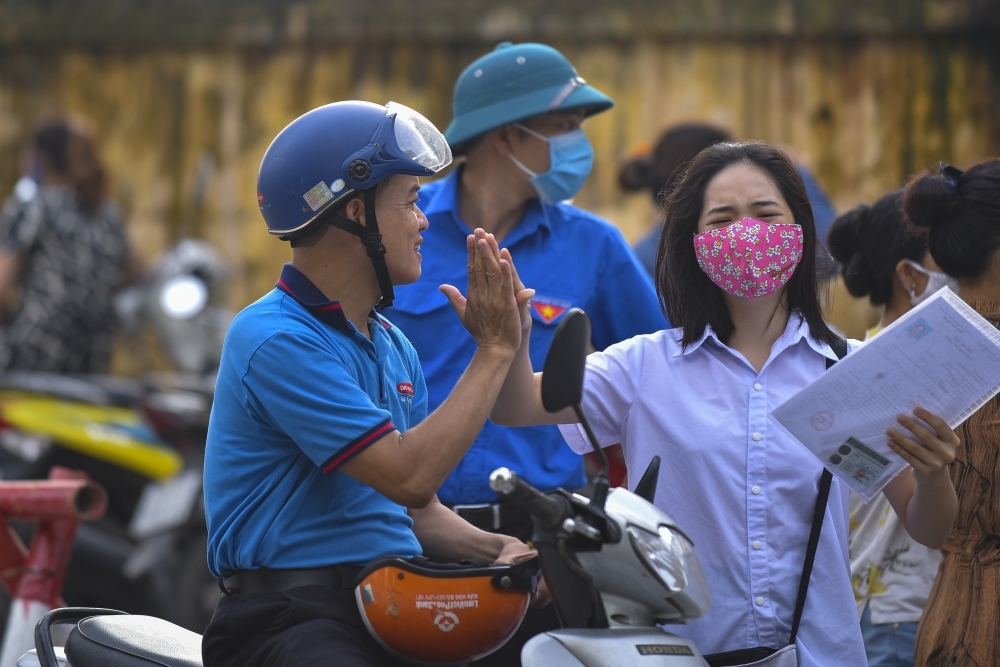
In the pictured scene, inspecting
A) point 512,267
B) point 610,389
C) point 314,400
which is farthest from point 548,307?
point 314,400

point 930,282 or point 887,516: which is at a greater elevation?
point 930,282

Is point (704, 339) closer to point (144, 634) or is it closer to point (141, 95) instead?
point (144, 634)

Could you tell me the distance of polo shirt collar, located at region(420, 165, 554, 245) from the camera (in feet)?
13.4

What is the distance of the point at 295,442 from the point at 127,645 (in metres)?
0.63

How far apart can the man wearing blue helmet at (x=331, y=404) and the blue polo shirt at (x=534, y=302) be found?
0.86 meters

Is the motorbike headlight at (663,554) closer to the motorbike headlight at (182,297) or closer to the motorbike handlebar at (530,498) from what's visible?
the motorbike handlebar at (530,498)

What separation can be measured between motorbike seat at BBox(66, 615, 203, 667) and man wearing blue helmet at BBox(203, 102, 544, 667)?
0.16 metres

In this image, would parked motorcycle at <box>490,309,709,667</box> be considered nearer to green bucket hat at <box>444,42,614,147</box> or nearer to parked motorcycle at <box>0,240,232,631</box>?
green bucket hat at <box>444,42,614,147</box>

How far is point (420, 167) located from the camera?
2816mm

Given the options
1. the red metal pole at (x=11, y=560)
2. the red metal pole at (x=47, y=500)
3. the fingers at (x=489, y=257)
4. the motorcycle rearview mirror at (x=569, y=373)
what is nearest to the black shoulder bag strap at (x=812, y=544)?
the motorcycle rearview mirror at (x=569, y=373)

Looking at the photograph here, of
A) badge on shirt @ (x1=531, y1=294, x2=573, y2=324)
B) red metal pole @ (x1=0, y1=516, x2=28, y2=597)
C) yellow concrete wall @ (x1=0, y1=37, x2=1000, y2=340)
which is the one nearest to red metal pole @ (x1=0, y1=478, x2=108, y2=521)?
red metal pole @ (x1=0, y1=516, x2=28, y2=597)

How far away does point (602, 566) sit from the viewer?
2.32 meters

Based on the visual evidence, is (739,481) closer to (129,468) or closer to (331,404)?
(331,404)

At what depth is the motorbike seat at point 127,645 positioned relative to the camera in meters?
2.75
